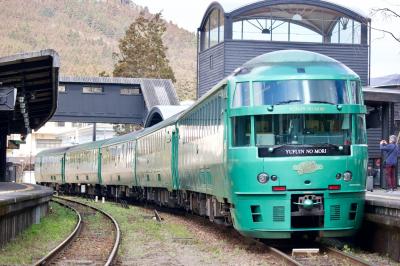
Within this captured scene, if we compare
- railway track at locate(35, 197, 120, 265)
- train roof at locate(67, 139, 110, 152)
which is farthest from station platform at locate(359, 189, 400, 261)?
train roof at locate(67, 139, 110, 152)

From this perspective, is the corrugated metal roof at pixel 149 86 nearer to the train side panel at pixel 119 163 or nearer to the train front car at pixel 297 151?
the train side panel at pixel 119 163

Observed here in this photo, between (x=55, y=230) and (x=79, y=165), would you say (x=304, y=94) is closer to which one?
(x=55, y=230)

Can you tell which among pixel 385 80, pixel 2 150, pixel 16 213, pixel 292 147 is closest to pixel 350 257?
pixel 292 147

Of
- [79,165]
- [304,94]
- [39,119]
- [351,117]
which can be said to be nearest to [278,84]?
[304,94]

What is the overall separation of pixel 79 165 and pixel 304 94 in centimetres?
3378

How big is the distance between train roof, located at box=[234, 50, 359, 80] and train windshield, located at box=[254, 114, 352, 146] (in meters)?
0.66

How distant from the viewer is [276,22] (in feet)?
116

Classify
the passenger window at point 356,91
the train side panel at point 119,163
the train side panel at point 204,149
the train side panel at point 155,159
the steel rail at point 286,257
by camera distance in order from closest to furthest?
the steel rail at point 286,257, the passenger window at point 356,91, the train side panel at point 204,149, the train side panel at point 155,159, the train side panel at point 119,163

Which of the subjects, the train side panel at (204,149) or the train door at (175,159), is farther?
the train door at (175,159)

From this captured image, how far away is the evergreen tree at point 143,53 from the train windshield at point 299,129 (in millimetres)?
64678

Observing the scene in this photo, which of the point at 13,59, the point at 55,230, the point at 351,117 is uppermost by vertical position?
the point at 13,59

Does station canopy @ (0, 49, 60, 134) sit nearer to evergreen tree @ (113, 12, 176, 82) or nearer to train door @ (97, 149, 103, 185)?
train door @ (97, 149, 103, 185)

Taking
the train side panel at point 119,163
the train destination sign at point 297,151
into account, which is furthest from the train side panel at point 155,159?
the train destination sign at point 297,151

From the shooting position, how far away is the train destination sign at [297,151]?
12508mm
